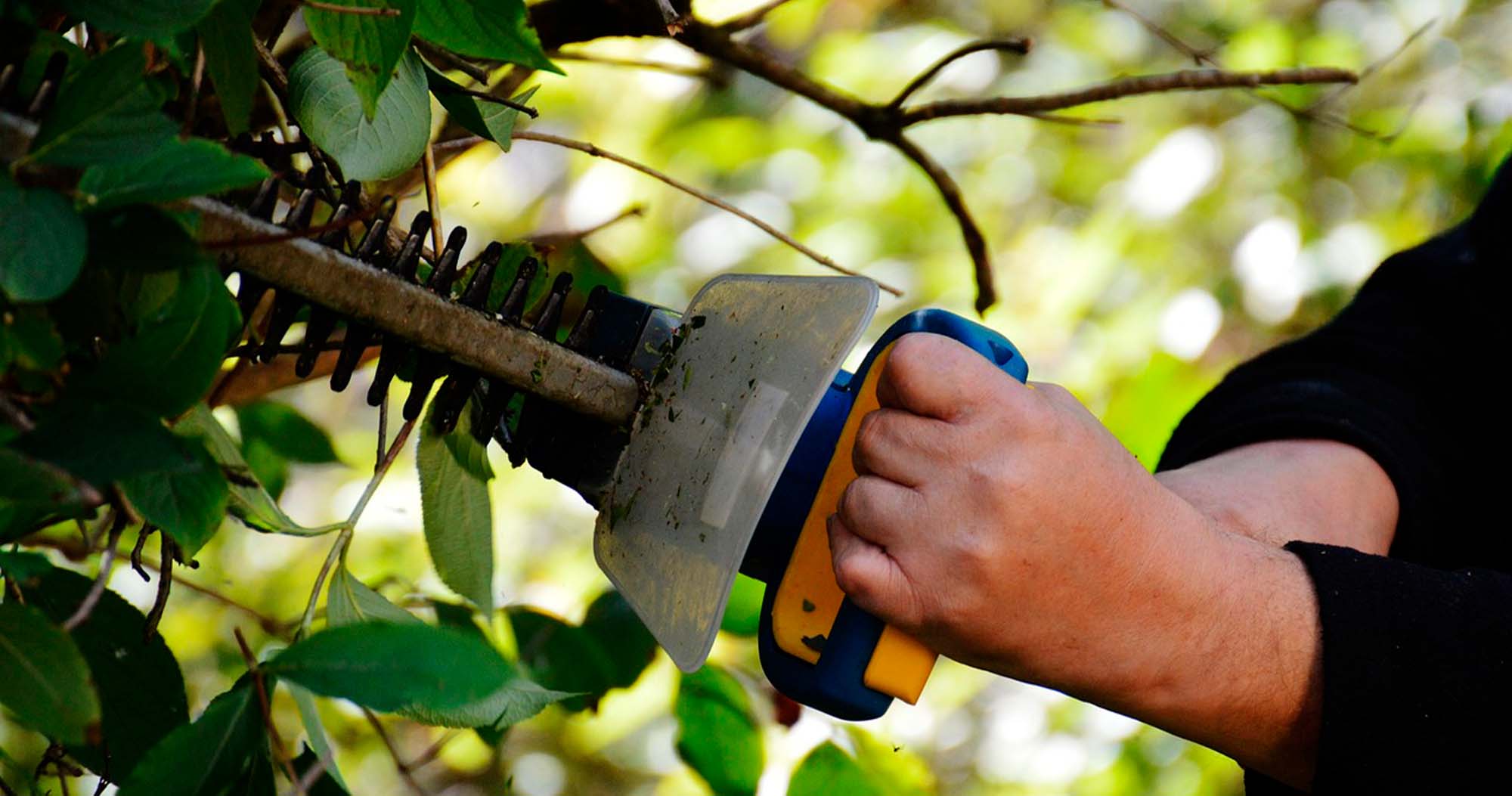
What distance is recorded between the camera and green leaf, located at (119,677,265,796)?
324 millimetres

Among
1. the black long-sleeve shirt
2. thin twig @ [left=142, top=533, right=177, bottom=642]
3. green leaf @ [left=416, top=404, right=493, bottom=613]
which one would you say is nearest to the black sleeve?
the black long-sleeve shirt

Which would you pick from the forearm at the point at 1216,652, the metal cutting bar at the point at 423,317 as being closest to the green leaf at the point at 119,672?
the metal cutting bar at the point at 423,317

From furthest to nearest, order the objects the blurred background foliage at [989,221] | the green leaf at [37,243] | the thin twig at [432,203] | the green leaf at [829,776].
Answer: the blurred background foliage at [989,221] → the green leaf at [829,776] → the thin twig at [432,203] → the green leaf at [37,243]

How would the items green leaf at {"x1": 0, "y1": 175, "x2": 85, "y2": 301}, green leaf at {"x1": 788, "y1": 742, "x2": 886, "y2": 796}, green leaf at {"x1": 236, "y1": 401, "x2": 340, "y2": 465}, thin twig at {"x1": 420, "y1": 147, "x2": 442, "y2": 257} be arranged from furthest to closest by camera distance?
green leaf at {"x1": 236, "y1": 401, "x2": 340, "y2": 465} → green leaf at {"x1": 788, "y1": 742, "x2": 886, "y2": 796} → thin twig at {"x1": 420, "y1": 147, "x2": 442, "y2": 257} → green leaf at {"x1": 0, "y1": 175, "x2": 85, "y2": 301}

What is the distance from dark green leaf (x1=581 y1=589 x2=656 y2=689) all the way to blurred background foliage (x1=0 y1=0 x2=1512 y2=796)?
0.59 metres

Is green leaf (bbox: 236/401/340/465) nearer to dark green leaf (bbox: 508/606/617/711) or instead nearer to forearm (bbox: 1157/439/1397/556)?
dark green leaf (bbox: 508/606/617/711)

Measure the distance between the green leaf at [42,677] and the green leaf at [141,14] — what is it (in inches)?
5.5

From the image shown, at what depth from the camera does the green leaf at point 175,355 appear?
294 millimetres

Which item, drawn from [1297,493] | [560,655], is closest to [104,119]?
[560,655]

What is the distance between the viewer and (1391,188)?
187 cm

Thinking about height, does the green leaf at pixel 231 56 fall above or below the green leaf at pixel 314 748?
above

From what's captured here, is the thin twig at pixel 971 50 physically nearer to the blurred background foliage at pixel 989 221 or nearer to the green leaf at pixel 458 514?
the green leaf at pixel 458 514

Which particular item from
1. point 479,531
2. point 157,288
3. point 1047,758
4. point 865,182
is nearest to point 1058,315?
point 865,182

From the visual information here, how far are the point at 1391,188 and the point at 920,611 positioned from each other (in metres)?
1.65
